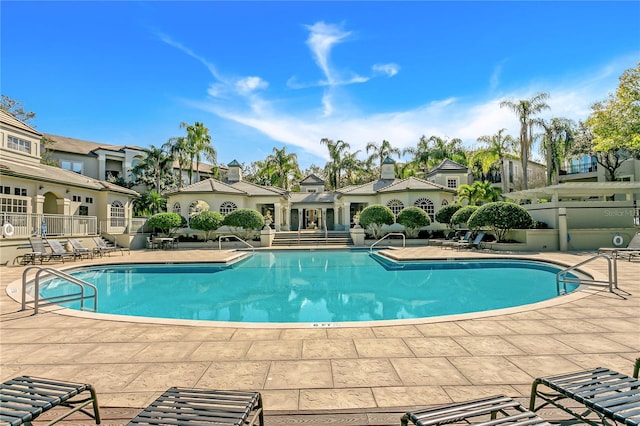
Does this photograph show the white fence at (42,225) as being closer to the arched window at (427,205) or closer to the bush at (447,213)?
the arched window at (427,205)

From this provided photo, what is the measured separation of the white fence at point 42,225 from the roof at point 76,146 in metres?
23.8

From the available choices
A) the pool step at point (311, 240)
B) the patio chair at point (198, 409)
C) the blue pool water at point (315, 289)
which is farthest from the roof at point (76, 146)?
the patio chair at point (198, 409)

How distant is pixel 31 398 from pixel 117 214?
24790 millimetres

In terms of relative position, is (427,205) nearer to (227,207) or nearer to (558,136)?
(558,136)

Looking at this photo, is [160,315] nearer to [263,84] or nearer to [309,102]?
[263,84]

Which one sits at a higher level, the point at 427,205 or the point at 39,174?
the point at 39,174

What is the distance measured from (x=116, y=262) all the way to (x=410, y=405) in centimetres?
1564

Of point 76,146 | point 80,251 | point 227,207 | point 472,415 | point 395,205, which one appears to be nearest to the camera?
point 472,415

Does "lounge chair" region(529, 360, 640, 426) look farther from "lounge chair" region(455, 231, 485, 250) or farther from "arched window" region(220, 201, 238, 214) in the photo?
"arched window" region(220, 201, 238, 214)

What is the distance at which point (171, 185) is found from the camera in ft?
143

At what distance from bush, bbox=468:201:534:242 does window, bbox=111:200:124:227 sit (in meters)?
23.0

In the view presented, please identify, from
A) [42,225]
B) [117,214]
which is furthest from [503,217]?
[117,214]

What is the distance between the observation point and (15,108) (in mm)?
33562

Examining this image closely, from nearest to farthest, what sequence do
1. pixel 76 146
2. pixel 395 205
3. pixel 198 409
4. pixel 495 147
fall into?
pixel 198 409
pixel 395 205
pixel 495 147
pixel 76 146
